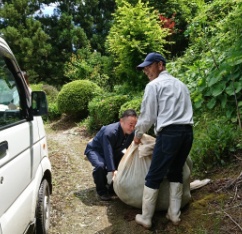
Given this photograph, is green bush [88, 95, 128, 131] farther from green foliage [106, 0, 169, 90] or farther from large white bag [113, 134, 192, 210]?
large white bag [113, 134, 192, 210]

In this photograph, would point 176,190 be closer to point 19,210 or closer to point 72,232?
point 72,232

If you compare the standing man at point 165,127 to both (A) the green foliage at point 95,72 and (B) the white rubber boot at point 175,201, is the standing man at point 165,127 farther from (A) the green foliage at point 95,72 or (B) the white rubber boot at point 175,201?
(A) the green foliage at point 95,72

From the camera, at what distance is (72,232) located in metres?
3.30

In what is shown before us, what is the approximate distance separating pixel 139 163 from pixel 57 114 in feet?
28.9

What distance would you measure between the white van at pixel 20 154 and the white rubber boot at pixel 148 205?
997 mm

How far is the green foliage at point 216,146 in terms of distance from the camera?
12.7 feet

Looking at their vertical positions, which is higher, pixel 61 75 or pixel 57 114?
pixel 61 75

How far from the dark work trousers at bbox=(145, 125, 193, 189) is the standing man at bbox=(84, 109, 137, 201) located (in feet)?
2.88

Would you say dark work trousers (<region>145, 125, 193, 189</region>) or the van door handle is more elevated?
the van door handle

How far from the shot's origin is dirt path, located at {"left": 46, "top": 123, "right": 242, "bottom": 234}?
295cm

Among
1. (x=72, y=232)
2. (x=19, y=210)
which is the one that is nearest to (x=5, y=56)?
(x=19, y=210)

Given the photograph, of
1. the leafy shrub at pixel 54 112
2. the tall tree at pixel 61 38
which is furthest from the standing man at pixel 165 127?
the tall tree at pixel 61 38

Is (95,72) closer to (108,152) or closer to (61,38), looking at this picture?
(61,38)

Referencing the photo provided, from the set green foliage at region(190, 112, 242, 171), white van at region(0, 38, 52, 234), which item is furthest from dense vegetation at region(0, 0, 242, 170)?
white van at region(0, 38, 52, 234)
